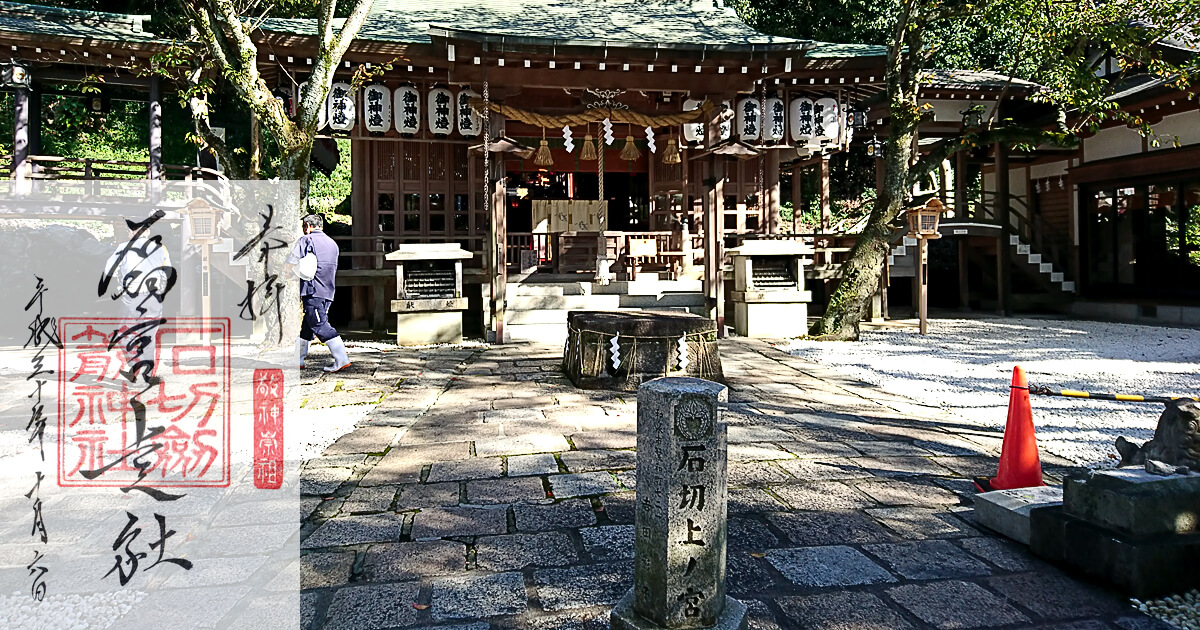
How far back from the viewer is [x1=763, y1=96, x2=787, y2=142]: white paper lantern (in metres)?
13.6

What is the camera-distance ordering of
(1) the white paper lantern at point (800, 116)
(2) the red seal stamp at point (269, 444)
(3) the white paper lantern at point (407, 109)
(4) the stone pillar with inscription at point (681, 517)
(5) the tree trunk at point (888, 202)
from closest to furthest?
(4) the stone pillar with inscription at point (681, 517) < (2) the red seal stamp at point (269, 444) < (5) the tree trunk at point (888, 202) < (3) the white paper lantern at point (407, 109) < (1) the white paper lantern at point (800, 116)

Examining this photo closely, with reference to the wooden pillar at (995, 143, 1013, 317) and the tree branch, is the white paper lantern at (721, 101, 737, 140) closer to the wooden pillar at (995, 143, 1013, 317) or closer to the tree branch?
the tree branch

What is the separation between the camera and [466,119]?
1260 cm

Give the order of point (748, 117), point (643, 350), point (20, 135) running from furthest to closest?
point (20, 135), point (748, 117), point (643, 350)

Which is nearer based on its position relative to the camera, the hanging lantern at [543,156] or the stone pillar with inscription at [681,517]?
the stone pillar with inscription at [681,517]

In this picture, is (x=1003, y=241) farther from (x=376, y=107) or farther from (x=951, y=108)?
(x=376, y=107)

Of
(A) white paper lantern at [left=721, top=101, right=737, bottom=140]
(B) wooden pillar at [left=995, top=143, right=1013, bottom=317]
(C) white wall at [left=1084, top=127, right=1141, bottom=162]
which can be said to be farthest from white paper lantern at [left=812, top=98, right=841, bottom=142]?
(C) white wall at [left=1084, top=127, right=1141, bottom=162]

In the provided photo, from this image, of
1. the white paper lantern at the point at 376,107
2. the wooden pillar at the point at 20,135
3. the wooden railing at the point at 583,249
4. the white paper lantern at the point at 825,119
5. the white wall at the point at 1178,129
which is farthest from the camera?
the wooden railing at the point at 583,249

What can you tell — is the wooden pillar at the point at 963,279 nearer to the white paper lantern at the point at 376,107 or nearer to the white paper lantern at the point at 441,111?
the white paper lantern at the point at 441,111

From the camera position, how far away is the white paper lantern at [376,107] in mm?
12141

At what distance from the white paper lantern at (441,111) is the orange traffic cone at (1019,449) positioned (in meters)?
10.5

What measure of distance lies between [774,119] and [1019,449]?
1057cm

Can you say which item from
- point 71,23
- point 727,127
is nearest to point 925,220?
point 727,127

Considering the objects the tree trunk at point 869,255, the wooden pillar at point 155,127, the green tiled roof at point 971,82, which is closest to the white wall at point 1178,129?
the green tiled roof at point 971,82
